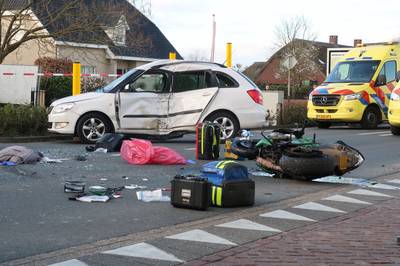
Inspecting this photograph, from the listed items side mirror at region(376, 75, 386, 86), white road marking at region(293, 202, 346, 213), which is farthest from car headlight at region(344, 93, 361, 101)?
white road marking at region(293, 202, 346, 213)

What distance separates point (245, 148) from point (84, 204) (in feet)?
15.6

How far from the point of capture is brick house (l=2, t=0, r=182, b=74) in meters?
24.3

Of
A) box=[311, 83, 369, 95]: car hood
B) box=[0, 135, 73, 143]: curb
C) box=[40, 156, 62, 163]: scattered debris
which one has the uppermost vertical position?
box=[311, 83, 369, 95]: car hood

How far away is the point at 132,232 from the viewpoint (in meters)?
6.18

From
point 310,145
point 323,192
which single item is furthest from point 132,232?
point 310,145

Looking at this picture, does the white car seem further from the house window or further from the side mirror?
the house window

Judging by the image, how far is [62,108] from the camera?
553 inches

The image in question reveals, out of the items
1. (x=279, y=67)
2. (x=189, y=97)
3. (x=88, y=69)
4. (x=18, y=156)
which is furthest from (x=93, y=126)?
(x=279, y=67)

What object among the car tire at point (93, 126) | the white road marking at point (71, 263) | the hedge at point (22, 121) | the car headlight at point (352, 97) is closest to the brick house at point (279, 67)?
the car headlight at point (352, 97)

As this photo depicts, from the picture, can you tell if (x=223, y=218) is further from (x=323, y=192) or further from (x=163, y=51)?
(x=163, y=51)

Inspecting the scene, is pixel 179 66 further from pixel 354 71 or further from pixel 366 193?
pixel 354 71

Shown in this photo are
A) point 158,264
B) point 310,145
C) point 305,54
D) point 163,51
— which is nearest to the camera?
point 158,264

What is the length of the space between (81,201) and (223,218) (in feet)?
5.95

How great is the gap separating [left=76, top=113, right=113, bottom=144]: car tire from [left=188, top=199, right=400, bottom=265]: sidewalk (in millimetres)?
7952
